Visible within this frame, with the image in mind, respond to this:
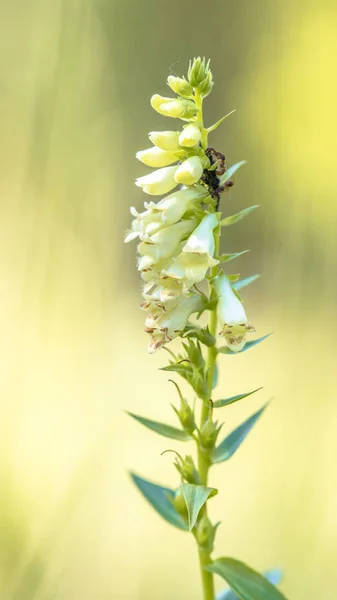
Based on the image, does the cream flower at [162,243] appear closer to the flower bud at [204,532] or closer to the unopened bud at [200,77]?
the unopened bud at [200,77]

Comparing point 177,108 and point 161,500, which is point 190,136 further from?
point 161,500

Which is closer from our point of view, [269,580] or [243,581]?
[243,581]

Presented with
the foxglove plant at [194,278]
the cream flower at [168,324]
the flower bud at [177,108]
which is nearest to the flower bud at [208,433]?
the foxglove plant at [194,278]

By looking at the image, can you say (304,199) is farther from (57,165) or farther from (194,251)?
(194,251)

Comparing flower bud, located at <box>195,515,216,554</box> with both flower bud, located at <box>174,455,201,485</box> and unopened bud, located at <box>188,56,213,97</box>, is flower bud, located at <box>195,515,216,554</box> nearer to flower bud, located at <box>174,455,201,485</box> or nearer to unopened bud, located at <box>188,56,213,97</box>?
flower bud, located at <box>174,455,201,485</box>

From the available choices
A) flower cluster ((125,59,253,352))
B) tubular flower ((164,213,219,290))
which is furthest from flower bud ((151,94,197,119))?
tubular flower ((164,213,219,290))

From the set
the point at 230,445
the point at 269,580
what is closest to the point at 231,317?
the point at 230,445
